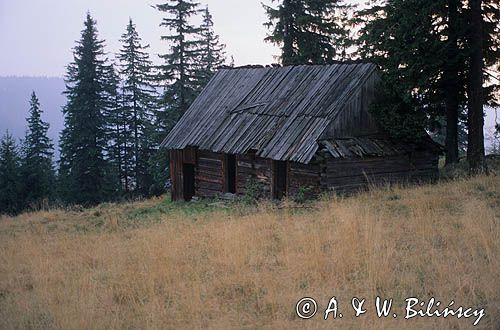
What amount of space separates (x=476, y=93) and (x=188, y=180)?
42.4 ft

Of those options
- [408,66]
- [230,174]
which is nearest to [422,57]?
[408,66]

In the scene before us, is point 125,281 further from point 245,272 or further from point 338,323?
point 338,323

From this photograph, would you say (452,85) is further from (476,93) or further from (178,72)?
(178,72)

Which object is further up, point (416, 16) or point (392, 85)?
point (416, 16)

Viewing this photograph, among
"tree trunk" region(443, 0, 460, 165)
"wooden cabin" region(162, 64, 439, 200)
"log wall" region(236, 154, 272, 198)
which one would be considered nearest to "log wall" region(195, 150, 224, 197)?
"wooden cabin" region(162, 64, 439, 200)

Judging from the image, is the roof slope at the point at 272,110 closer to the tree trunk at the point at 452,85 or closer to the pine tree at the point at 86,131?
the tree trunk at the point at 452,85

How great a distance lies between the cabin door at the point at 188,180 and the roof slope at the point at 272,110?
146 cm

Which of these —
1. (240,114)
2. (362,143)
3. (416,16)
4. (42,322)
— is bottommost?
(42,322)

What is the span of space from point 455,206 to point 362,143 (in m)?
7.01

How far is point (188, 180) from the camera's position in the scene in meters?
22.6

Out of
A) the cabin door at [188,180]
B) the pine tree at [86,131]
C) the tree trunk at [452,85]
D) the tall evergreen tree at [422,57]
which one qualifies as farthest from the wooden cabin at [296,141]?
the pine tree at [86,131]

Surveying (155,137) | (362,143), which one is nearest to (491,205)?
(362,143)

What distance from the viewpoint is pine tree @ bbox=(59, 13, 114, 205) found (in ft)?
111

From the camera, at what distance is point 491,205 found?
9.83 metres
